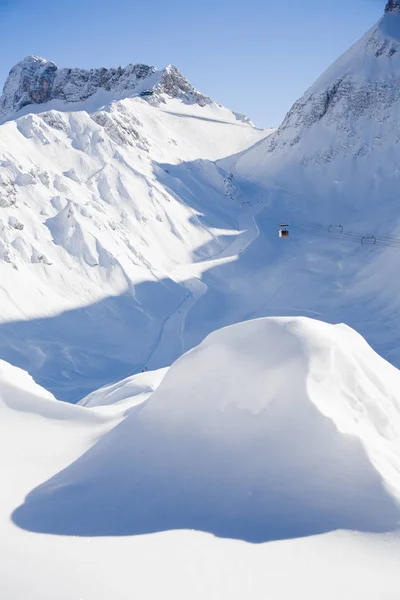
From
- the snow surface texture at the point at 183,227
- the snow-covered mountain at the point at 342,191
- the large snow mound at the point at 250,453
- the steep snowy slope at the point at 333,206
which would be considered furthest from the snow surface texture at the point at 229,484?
the steep snowy slope at the point at 333,206

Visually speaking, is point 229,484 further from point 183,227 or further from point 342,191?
point 342,191

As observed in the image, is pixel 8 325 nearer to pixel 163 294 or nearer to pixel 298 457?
pixel 163 294

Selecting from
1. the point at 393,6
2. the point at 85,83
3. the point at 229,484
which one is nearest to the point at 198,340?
the point at 229,484

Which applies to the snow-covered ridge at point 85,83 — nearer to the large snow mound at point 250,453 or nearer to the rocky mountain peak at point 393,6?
the rocky mountain peak at point 393,6

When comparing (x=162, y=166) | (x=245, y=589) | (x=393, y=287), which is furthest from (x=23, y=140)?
(x=245, y=589)

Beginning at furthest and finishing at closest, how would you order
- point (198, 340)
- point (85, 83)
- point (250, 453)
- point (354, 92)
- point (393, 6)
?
point (85, 83), point (393, 6), point (354, 92), point (198, 340), point (250, 453)

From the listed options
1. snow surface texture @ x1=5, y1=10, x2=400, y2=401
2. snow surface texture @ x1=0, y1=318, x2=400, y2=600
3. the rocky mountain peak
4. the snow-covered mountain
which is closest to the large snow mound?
snow surface texture @ x1=0, y1=318, x2=400, y2=600

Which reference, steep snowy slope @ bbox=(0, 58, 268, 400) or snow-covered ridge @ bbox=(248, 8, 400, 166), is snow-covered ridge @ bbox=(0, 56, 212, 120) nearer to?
steep snowy slope @ bbox=(0, 58, 268, 400)

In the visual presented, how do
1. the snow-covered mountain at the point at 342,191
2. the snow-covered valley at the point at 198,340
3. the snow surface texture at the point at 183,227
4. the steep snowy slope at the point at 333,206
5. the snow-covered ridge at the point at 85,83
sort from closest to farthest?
1. the snow-covered valley at the point at 198,340
2. the snow surface texture at the point at 183,227
3. the steep snowy slope at the point at 333,206
4. the snow-covered mountain at the point at 342,191
5. the snow-covered ridge at the point at 85,83
